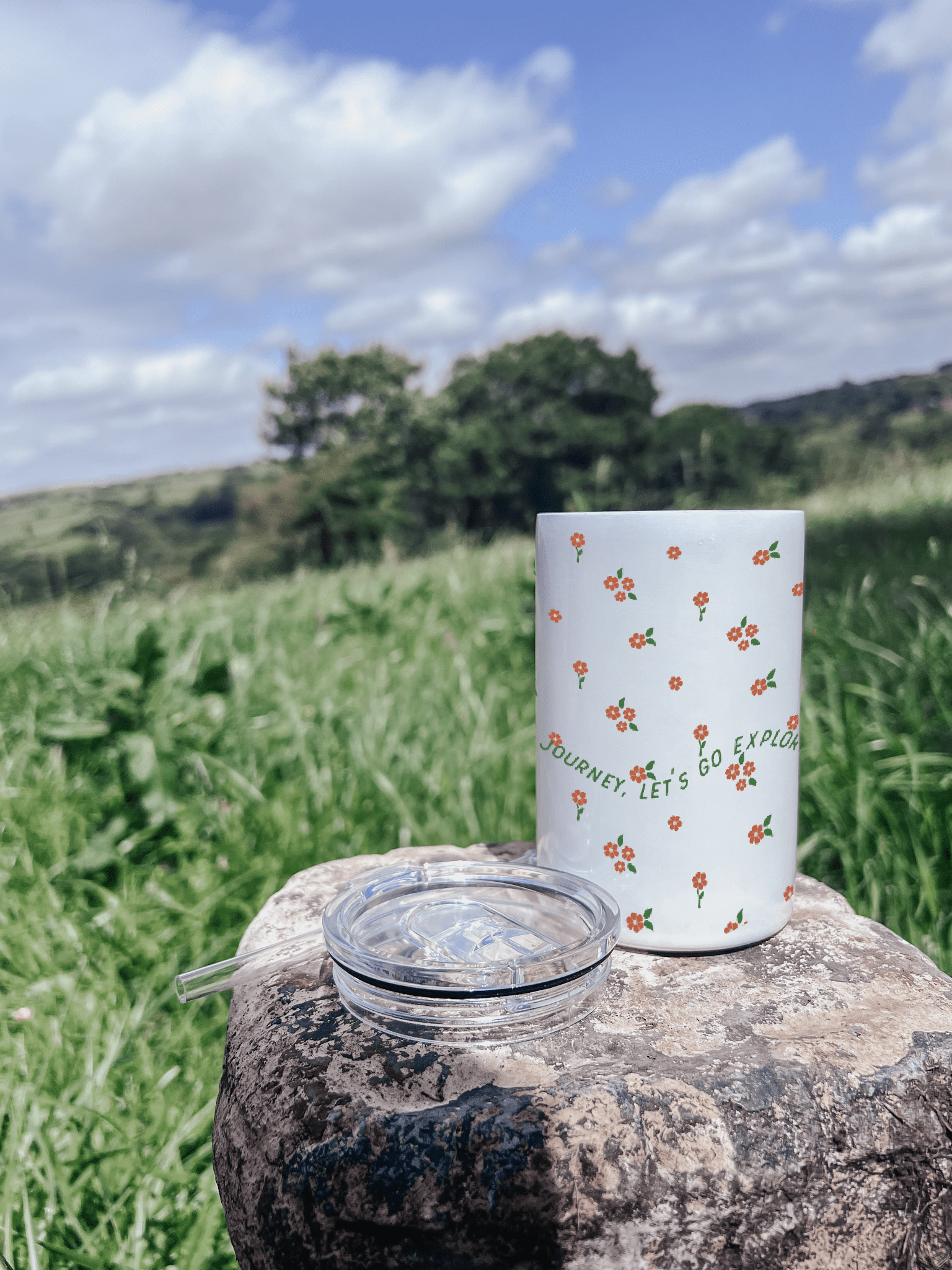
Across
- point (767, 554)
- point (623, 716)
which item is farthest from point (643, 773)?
point (767, 554)

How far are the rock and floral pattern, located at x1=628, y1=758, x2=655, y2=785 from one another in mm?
244

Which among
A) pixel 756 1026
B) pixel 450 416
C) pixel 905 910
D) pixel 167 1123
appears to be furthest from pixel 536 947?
pixel 450 416

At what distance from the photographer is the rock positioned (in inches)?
29.0

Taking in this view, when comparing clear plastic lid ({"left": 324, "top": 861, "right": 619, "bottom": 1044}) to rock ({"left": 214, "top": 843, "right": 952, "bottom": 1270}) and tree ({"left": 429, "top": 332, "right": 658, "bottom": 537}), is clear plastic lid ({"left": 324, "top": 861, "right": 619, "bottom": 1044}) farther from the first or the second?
tree ({"left": 429, "top": 332, "right": 658, "bottom": 537})

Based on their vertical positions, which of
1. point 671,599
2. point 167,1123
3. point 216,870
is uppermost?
point 671,599

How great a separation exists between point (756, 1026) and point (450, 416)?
3184cm

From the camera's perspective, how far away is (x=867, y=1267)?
0.77 meters

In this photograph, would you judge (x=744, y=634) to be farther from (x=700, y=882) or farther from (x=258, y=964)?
(x=258, y=964)

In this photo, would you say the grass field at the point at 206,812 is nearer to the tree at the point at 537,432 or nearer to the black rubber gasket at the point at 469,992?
the black rubber gasket at the point at 469,992

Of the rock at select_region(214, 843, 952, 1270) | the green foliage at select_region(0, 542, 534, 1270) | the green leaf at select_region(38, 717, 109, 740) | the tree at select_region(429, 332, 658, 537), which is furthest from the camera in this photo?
the tree at select_region(429, 332, 658, 537)

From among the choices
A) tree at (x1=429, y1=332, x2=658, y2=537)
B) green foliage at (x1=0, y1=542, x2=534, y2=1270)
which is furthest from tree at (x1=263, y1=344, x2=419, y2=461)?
green foliage at (x1=0, y1=542, x2=534, y2=1270)

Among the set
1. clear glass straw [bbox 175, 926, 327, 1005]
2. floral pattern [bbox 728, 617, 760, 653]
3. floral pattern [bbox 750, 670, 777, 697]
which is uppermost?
floral pattern [bbox 728, 617, 760, 653]

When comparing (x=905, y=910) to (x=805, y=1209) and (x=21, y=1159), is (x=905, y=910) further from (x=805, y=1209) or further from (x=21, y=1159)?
(x=21, y=1159)

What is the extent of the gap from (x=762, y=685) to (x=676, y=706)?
0.36 feet
